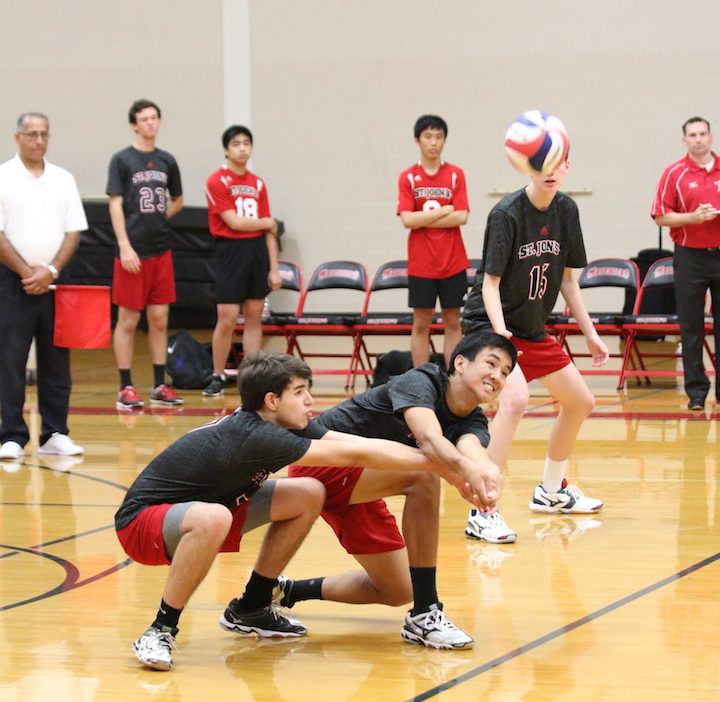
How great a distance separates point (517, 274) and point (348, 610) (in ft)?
5.89

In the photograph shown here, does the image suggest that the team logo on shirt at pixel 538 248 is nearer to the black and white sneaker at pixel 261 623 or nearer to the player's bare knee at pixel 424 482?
the player's bare knee at pixel 424 482

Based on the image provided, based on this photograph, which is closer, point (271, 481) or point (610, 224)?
point (271, 481)

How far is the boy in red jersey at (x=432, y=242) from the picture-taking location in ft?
33.4

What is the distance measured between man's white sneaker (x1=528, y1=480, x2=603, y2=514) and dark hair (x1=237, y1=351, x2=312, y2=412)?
2473mm

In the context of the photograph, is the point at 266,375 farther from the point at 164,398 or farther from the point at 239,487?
the point at 164,398

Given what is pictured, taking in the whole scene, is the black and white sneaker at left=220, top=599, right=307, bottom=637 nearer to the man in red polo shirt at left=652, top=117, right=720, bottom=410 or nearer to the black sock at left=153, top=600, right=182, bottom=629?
the black sock at left=153, top=600, right=182, bottom=629

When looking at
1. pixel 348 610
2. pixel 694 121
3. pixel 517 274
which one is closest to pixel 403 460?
pixel 348 610

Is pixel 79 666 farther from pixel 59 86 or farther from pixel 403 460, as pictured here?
pixel 59 86

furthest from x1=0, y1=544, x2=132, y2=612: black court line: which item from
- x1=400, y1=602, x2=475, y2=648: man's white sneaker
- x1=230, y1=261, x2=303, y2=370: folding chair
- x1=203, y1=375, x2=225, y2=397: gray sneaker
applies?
x1=230, y1=261, x2=303, y2=370: folding chair

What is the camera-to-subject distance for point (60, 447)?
7.90 m

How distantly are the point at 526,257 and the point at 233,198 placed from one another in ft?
18.1

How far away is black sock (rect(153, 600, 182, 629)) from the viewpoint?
12.6 ft

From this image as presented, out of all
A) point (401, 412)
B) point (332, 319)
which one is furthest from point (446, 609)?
point (332, 319)

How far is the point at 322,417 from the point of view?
14.5ft
